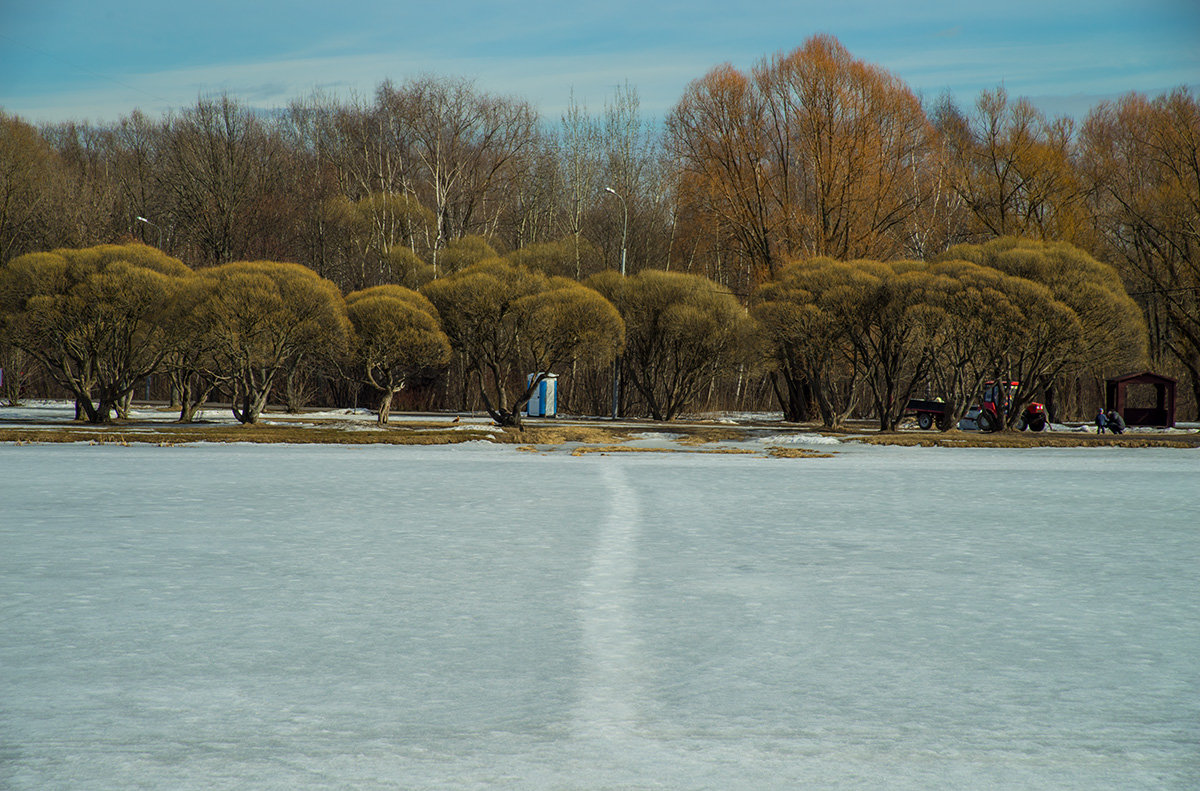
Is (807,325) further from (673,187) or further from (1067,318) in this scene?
(673,187)

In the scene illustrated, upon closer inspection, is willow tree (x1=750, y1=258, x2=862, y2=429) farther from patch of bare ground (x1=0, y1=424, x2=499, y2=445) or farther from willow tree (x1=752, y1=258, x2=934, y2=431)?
patch of bare ground (x1=0, y1=424, x2=499, y2=445)

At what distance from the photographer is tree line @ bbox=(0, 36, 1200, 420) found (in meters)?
46.8

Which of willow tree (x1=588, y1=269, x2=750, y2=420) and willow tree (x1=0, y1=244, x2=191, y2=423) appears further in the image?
willow tree (x1=588, y1=269, x2=750, y2=420)

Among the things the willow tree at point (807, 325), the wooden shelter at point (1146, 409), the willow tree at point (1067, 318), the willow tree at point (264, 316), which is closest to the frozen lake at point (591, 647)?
the willow tree at point (264, 316)

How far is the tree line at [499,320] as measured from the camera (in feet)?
103

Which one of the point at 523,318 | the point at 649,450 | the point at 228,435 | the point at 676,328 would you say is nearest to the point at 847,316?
the point at 676,328

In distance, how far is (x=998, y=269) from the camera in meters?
36.9

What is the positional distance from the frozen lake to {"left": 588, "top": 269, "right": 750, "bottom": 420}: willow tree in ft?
101

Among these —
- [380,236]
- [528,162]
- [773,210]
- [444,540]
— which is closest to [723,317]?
[773,210]

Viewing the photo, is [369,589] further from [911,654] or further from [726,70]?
[726,70]

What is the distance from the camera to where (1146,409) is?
47.8 m

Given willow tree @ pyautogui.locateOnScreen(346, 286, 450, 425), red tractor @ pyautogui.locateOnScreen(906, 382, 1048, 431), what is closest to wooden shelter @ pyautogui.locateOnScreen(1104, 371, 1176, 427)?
red tractor @ pyautogui.locateOnScreen(906, 382, 1048, 431)

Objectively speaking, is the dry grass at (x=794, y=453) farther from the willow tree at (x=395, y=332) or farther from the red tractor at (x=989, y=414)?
the willow tree at (x=395, y=332)

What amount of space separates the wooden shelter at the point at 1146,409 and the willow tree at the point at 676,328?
704 inches
